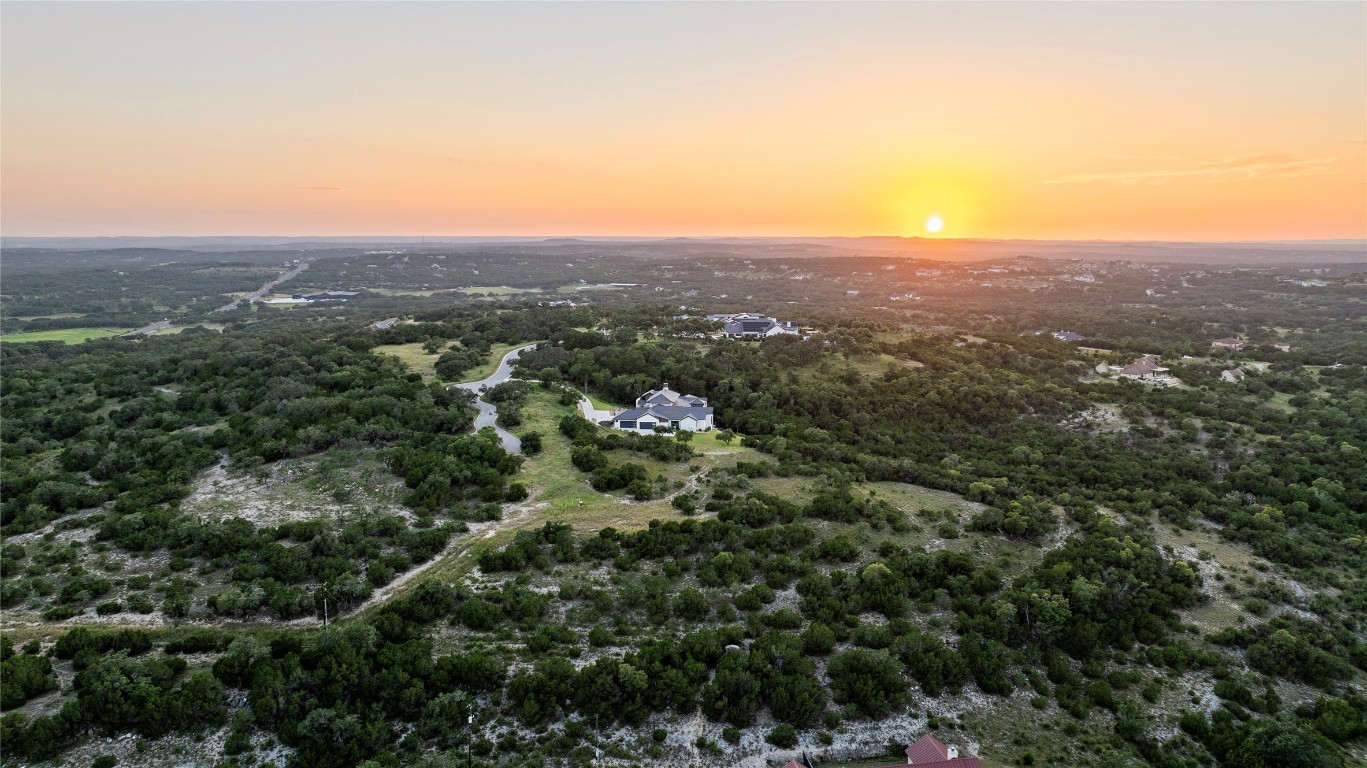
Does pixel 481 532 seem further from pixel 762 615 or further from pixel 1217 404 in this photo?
pixel 1217 404

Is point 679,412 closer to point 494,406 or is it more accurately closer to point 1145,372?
point 494,406

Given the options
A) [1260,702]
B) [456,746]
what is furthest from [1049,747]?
[456,746]

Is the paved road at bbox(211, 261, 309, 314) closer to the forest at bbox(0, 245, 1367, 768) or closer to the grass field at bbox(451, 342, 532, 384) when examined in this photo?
the forest at bbox(0, 245, 1367, 768)

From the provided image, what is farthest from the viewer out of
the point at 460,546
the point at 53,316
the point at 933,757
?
the point at 53,316

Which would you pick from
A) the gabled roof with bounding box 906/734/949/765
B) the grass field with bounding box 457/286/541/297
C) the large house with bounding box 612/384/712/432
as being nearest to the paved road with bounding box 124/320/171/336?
the grass field with bounding box 457/286/541/297

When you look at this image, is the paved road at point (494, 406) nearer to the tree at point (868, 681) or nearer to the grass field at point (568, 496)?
the grass field at point (568, 496)

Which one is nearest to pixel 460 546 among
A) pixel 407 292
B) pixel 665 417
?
pixel 665 417
